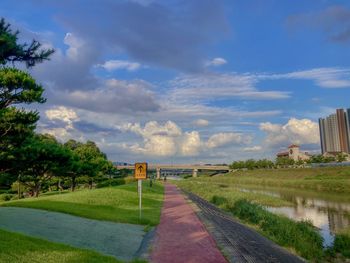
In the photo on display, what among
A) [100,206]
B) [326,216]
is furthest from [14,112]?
[326,216]

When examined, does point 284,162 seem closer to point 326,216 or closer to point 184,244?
point 326,216

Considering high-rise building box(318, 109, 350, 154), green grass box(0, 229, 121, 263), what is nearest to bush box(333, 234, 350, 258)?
green grass box(0, 229, 121, 263)

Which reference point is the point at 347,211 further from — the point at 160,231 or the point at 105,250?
the point at 105,250

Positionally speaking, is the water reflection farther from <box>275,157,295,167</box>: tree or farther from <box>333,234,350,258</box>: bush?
<box>275,157,295,167</box>: tree

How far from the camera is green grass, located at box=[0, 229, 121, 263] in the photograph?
9.34 meters

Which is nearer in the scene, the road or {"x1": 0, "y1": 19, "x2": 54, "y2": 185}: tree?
the road

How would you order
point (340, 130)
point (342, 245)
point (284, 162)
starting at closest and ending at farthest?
point (342, 245) < point (284, 162) < point (340, 130)

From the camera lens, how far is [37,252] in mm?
9961

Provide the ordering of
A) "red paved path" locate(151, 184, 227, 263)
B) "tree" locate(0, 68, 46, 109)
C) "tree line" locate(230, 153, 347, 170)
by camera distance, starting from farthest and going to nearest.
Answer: "tree line" locate(230, 153, 347, 170)
"tree" locate(0, 68, 46, 109)
"red paved path" locate(151, 184, 227, 263)

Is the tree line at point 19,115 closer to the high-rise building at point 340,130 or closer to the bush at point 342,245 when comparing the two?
the bush at point 342,245

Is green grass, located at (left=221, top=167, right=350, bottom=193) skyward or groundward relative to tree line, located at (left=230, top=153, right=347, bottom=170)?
groundward

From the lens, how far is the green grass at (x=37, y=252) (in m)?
9.34

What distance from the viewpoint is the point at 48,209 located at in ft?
67.8

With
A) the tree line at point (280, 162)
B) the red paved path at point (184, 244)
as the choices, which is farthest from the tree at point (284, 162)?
the red paved path at point (184, 244)
